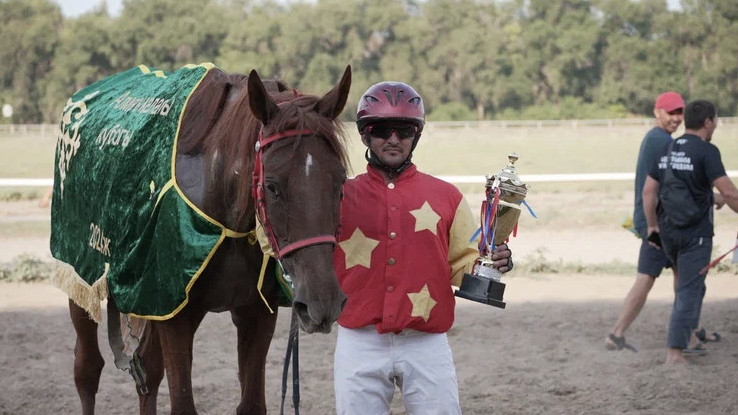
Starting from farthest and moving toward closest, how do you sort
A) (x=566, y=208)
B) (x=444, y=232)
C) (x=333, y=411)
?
(x=566, y=208) < (x=333, y=411) < (x=444, y=232)

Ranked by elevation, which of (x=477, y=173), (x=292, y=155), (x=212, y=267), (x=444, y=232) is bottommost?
(x=477, y=173)

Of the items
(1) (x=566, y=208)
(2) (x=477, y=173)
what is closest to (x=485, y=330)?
(1) (x=566, y=208)

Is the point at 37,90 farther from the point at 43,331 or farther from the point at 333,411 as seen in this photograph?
the point at 333,411

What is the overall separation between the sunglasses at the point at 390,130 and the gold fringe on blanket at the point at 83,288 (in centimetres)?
144

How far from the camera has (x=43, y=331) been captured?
22.6 feet

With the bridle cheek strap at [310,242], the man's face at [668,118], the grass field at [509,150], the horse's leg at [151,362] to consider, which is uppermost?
the man's face at [668,118]

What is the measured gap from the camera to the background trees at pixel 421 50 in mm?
36719

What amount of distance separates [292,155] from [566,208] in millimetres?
13004

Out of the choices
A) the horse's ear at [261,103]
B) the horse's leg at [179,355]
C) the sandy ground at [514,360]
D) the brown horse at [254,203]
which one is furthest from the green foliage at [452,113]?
the horse's ear at [261,103]

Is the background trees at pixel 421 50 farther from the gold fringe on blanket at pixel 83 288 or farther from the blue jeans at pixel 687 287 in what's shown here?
the gold fringe on blanket at pixel 83 288

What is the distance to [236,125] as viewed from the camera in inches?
124

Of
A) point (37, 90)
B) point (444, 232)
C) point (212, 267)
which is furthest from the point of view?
point (37, 90)

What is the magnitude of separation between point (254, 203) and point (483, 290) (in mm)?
781

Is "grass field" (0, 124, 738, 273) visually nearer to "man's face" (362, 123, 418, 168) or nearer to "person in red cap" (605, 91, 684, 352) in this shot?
"man's face" (362, 123, 418, 168)
